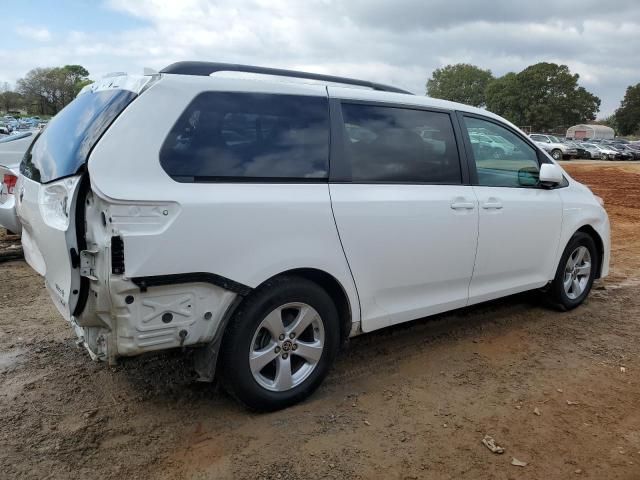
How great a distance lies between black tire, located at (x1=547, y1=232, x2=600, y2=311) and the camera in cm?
491

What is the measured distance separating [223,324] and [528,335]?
2.75 metres

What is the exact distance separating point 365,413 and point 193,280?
129cm

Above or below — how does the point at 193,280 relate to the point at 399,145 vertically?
below

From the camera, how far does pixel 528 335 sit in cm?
449

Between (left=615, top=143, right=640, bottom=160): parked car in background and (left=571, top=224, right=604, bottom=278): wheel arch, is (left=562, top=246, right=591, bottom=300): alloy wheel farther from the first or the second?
(left=615, top=143, right=640, bottom=160): parked car in background

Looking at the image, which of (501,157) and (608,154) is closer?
(501,157)

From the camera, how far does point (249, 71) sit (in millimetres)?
3230

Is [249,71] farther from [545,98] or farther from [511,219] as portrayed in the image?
[545,98]

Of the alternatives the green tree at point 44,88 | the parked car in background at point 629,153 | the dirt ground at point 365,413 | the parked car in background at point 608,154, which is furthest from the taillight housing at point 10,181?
the green tree at point 44,88

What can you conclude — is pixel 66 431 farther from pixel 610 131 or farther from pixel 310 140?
pixel 610 131

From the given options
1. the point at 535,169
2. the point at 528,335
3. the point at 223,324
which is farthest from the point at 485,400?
the point at 535,169

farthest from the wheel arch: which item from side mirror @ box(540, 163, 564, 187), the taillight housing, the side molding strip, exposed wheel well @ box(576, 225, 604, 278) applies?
the taillight housing

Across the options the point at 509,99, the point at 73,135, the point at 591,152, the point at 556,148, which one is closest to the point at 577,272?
the point at 73,135

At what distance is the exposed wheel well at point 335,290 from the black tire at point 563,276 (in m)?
2.42
